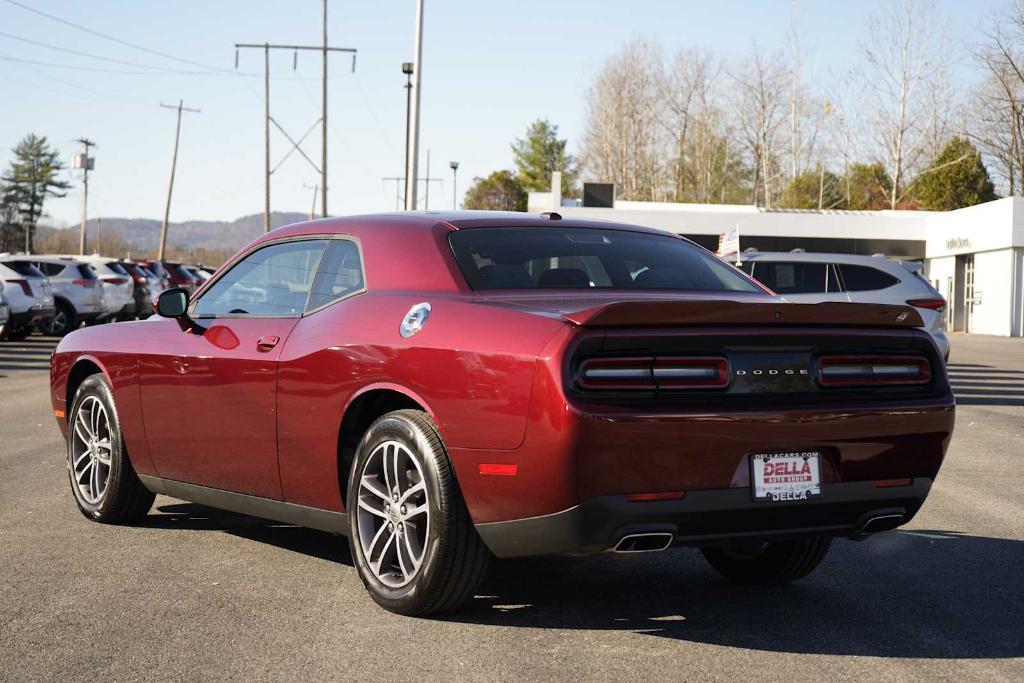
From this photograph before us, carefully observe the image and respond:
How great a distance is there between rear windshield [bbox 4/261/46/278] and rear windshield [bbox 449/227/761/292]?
23114 mm

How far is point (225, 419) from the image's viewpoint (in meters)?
6.08

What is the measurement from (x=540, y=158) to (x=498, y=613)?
127047 millimetres

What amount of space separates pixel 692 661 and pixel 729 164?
89596 millimetres

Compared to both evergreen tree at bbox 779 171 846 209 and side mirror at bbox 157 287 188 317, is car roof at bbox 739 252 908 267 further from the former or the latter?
evergreen tree at bbox 779 171 846 209

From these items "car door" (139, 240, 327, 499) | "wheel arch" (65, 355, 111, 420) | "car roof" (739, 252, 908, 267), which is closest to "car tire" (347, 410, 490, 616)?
"car door" (139, 240, 327, 499)

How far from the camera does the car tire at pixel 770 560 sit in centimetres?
572

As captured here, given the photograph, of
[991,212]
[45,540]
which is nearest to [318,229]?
[45,540]

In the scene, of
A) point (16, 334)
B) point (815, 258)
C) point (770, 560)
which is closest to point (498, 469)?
point (770, 560)

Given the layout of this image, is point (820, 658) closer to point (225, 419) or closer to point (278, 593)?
point (278, 593)

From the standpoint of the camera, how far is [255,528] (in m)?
7.11

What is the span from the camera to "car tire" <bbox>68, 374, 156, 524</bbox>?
6.97 meters

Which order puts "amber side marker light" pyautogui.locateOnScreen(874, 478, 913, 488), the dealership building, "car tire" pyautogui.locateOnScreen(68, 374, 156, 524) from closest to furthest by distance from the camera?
"amber side marker light" pyautogui.locateOnScreen(874, 478, 913, 488) → "car tire" pyautogui.locateOnScreen(68, 374, 156, 524) → the dealership building

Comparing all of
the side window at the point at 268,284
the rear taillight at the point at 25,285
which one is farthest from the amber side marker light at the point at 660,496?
the rear taillight at the point at 25,285

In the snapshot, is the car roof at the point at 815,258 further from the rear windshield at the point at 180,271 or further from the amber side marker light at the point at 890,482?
the rear windshield at the point at 180,271
